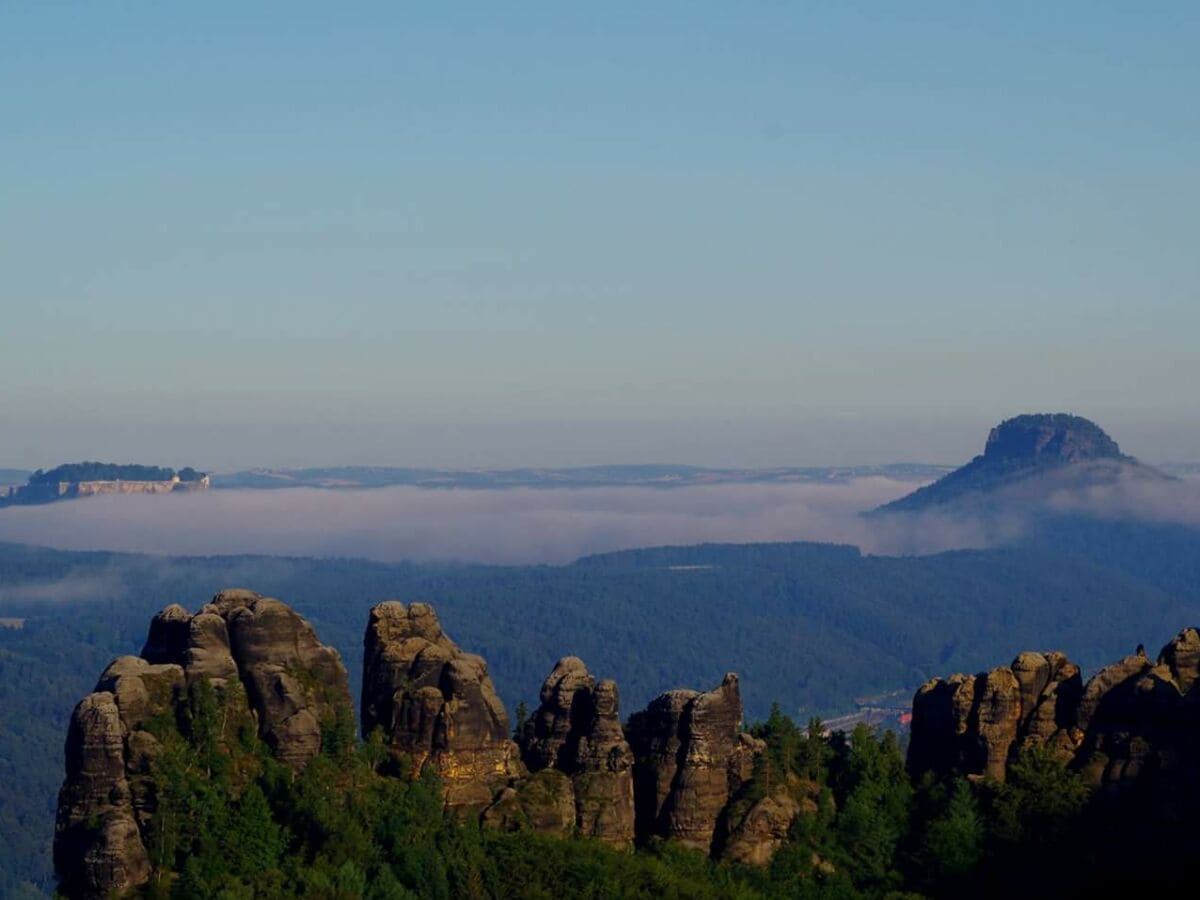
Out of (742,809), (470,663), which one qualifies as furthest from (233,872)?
(742,809)

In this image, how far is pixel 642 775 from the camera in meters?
93.1

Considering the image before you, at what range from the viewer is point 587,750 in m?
91.8

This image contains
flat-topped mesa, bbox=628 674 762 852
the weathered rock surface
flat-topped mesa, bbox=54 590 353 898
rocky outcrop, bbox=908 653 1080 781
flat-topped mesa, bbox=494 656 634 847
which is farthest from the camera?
rocky outcrop, bbox=908 653 1080 781

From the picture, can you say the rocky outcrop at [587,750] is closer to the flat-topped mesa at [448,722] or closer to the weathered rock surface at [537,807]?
the weathered rock surface at [537,807]

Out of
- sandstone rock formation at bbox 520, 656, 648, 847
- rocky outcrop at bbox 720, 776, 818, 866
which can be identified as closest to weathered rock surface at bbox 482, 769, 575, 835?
sandstone rock formation at bbox 520, 656, 648, 847

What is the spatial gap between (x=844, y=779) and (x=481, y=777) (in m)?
15.0

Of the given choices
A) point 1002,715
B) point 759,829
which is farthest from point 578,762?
point 1002,715

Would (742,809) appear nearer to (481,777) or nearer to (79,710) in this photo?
(481,777)

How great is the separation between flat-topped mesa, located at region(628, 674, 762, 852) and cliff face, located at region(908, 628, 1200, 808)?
8249 mm

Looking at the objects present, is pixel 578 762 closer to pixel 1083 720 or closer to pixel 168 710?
pixel 168 710

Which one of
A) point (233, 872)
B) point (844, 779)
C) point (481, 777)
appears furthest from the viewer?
point (844, 779)

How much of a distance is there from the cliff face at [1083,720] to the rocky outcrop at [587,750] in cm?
1279

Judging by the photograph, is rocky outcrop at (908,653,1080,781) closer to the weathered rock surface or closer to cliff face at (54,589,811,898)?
cliff face at (54,589,811,898)

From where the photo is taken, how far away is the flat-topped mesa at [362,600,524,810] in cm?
8962
